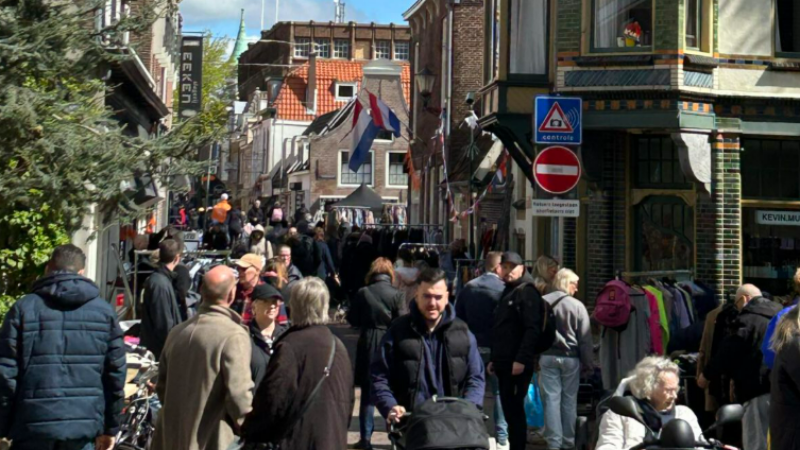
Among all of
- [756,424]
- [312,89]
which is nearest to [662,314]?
[756,424]

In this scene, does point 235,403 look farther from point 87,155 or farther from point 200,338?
point 87,155

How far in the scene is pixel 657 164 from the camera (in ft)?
60.1

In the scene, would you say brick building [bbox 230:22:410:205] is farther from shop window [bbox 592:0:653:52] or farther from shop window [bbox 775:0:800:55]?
shop window [bbox 775:0:800:55]

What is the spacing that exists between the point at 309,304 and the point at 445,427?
3.59 ft

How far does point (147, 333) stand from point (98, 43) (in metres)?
2.94

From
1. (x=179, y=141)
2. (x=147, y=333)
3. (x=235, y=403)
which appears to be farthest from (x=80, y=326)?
(x=147, y=333)

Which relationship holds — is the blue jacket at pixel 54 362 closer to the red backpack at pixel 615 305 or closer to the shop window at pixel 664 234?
the red backpack at pixel 615 305

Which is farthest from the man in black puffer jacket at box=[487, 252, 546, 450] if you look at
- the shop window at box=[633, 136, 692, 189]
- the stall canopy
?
the stall canopy

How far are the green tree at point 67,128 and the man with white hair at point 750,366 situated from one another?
4347mm

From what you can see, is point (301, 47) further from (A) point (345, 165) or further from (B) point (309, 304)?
(B) point (309, 304)

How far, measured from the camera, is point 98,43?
31.1 ft

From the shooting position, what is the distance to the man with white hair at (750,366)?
31.2ft

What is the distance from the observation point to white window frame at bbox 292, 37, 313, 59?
308 ft

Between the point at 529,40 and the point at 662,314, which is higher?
the point at 529,40
